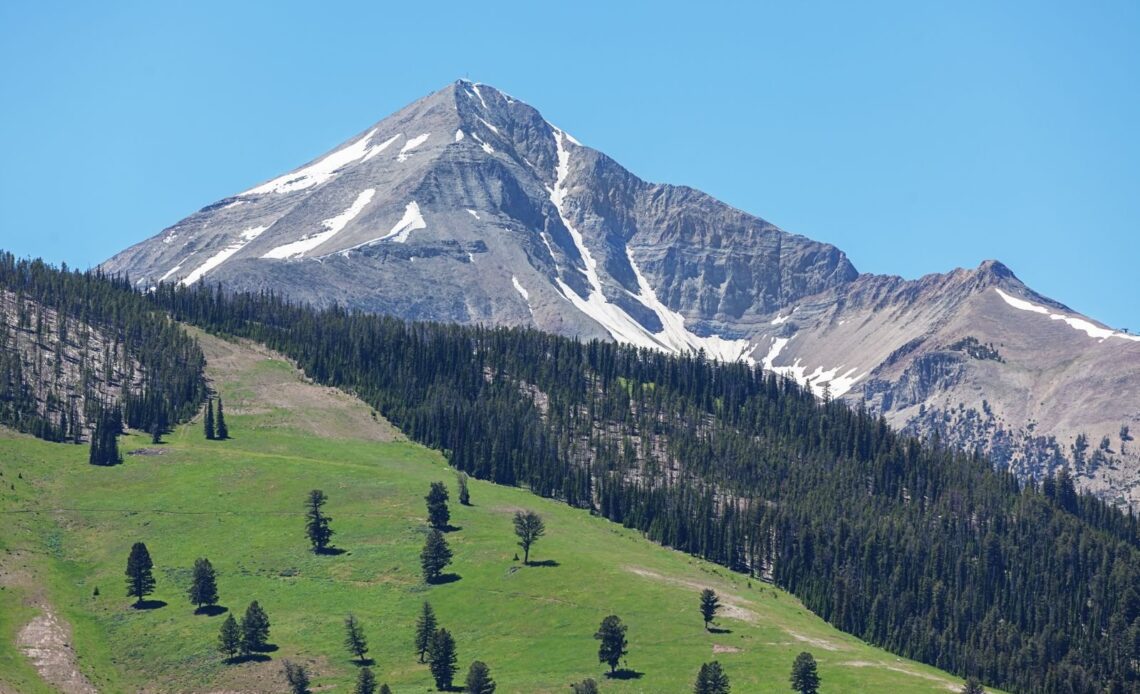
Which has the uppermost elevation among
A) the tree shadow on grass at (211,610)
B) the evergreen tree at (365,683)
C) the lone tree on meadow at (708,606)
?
the lone tree on meadow at (708,606)

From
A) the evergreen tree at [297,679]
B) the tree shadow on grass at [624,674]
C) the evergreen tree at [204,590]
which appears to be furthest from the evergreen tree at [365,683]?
the evergreen tree at [204,590]

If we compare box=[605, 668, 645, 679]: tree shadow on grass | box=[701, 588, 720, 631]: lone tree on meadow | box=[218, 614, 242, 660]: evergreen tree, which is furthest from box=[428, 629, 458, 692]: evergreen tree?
box=[701, 588, 720, 631]: lone tree on meadow

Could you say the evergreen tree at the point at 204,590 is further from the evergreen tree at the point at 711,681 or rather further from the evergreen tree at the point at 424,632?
the evergreen tree at the point at 711,681

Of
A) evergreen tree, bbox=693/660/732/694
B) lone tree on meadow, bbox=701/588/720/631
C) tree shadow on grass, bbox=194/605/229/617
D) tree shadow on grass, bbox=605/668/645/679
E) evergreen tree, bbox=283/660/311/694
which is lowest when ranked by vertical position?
evergreen tree, bbox=283/660/311/694

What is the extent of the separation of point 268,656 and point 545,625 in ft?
118

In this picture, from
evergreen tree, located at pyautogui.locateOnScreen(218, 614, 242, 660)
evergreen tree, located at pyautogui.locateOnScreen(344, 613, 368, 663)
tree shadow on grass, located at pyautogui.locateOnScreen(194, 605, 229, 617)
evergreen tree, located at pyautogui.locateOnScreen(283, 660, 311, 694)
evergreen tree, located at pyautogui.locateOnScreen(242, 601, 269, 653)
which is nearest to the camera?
evergreen tree, located at pyautogui.locateOnScreen(283, 660, 311, 694)

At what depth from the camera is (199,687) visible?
17438 centimetres

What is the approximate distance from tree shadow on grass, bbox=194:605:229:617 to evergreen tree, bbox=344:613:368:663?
69.8 ft

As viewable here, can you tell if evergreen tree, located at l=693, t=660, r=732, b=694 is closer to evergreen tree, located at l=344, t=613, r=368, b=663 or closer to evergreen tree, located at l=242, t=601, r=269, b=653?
evergreen tree, located at l=344, t=613, r=368, b=663

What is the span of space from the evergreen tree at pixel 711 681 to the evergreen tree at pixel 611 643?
13.3m

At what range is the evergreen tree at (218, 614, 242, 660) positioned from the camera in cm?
18112

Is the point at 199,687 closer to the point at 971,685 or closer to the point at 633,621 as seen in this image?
the point at 633,621

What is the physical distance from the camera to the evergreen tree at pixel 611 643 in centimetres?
17562

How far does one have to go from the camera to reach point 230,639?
18100 centimetres
